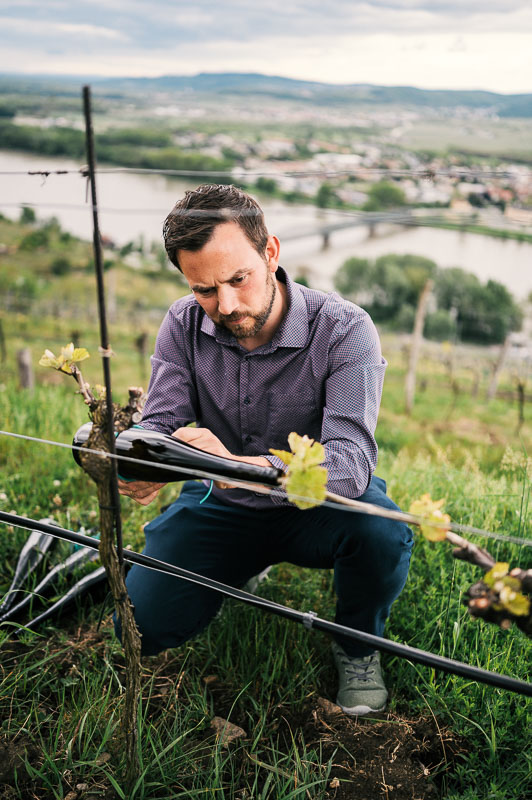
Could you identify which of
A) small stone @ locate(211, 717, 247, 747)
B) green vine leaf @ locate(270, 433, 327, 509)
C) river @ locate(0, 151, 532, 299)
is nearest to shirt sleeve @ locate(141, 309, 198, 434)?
small stone @ locate(211, 717, 247, 747)

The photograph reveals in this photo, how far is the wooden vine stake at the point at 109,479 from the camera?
1.27 m

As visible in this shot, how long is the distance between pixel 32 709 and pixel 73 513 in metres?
0.98

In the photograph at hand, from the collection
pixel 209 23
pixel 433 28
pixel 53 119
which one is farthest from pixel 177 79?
pixel 53 119

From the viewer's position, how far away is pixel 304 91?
2817 inches

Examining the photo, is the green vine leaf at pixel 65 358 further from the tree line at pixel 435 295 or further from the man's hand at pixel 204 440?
the tree line at pixel 435 295

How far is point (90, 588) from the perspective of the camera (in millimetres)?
2184

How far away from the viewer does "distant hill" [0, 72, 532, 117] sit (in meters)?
54.9

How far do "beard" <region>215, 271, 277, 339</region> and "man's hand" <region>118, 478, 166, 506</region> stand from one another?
525 millimetres

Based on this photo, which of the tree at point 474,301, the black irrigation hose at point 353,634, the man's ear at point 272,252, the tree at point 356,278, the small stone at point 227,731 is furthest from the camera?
the tree at point 356,278

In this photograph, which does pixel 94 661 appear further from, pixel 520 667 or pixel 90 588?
pixel 520 667

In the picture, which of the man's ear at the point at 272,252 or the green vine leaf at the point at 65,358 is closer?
the green vine leaf at the point at 65,358

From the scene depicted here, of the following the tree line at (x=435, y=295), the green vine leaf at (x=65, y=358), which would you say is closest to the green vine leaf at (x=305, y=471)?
the green vine leaf at (x=65, y=358)

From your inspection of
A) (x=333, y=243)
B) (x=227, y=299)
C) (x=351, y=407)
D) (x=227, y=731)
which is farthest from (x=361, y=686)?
(x=333, y=243)

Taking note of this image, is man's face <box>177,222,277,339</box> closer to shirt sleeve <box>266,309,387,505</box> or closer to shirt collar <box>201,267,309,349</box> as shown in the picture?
shirt collar <box>201,267,309,349</box>
